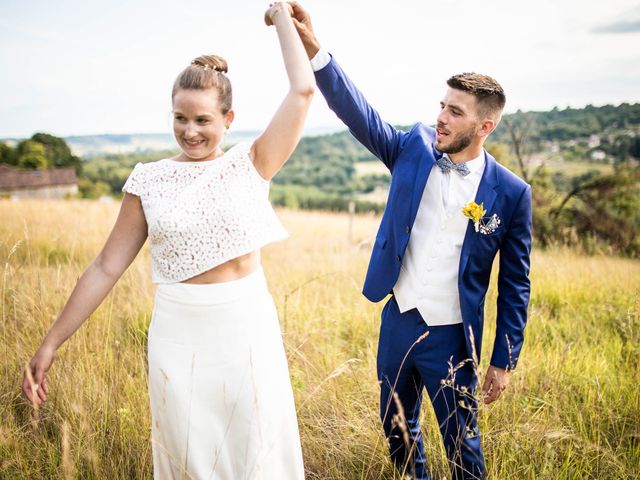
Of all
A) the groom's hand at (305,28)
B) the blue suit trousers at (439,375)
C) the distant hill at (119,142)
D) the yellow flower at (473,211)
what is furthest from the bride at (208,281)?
the distant hill at (119,142)

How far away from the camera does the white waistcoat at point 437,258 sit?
2.16 m

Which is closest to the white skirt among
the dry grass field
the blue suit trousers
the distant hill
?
the dry grass field

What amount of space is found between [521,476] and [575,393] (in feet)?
3.33

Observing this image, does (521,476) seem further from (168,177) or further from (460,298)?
(168,177)

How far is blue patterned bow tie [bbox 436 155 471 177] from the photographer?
7.13ft

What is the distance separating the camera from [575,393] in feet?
10.0

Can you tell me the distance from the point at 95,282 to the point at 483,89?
1.86 metres

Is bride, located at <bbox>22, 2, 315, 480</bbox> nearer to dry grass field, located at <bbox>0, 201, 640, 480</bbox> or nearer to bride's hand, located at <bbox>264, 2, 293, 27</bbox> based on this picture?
bride's hand, located at <bbox>264, 2, 293, 27</bbox>

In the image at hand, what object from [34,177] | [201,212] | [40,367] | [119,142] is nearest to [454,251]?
[201,212]

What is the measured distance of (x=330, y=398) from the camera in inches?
113

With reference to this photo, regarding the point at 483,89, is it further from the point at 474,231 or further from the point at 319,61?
the point at 319,61

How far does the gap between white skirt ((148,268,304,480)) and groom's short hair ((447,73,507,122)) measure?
1.31 meters

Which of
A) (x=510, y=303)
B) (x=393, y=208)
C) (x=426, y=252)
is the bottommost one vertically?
(x=510, y=303)

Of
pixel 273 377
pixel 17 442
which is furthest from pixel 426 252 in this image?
pixel 17 442
